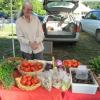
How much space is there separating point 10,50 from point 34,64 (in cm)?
662

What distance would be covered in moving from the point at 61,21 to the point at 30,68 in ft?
27.6

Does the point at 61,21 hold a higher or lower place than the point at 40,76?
lower

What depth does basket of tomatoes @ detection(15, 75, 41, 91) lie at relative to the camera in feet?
11.1

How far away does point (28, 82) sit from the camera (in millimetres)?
3434

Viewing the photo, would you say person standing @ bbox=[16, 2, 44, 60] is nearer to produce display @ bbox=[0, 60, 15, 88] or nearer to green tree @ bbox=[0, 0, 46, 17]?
produce display @ bbox=[0, 60, 15, 88]

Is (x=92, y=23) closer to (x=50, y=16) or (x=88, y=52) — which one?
(x=50, y=16)

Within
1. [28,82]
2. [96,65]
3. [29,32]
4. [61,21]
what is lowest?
[61,21]

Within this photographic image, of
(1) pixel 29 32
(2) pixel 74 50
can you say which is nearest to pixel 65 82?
(1) pixel 29 32

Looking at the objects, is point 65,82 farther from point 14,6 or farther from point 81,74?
point 14,6

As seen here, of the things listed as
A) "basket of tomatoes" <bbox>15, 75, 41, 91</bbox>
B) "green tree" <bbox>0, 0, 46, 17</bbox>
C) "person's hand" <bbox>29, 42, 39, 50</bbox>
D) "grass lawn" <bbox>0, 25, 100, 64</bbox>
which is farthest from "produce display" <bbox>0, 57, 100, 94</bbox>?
"green tree" <bbox>0, 0, 46, 17</bbox>

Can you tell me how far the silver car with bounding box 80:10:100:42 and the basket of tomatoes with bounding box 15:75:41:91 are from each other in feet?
31.0

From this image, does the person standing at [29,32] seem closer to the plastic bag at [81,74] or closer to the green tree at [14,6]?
the plastic bag at [81,74]

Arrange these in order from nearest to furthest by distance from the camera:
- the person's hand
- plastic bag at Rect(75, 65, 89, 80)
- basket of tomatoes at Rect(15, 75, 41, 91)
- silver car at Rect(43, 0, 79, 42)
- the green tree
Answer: basket of tomatoes at Rect(15, 75, 41, 91)
plastic bag at Rect(75, 65, 89, 80)
the person's hand
silver car at Rect(43, 0, 79, 42)
the green tree

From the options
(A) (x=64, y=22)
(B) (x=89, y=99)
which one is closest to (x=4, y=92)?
(B) (x=89, y=99)
